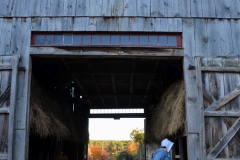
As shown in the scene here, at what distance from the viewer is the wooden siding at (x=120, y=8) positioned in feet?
25.4

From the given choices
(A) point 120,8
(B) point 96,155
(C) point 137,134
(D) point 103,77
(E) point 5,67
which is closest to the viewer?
(E) point 5,67

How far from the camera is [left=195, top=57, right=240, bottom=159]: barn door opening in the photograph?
714 cm

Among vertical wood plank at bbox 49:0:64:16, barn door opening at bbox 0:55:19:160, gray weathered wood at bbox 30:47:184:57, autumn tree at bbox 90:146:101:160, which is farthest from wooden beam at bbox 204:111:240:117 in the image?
autumn tree at bbox 90:146:101:160

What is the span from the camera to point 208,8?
25.7 ft

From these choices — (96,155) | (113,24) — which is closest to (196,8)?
(113,24)

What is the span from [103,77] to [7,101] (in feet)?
23.2

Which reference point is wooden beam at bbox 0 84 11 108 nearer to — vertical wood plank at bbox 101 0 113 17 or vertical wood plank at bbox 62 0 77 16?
vertical wood plank at bbox 62 0 77 16

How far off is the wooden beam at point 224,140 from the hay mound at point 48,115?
3.79m

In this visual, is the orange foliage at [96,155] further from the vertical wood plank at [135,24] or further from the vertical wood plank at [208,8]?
the vertical wood plank at [208,8]

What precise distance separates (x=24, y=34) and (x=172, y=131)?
4147 mm

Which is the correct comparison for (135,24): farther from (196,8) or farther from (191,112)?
(191,112)

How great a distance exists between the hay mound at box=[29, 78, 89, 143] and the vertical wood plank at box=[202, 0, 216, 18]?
4.40m

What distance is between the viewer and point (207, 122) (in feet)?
23.7

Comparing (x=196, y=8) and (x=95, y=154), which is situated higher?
(x=196, y=8)
